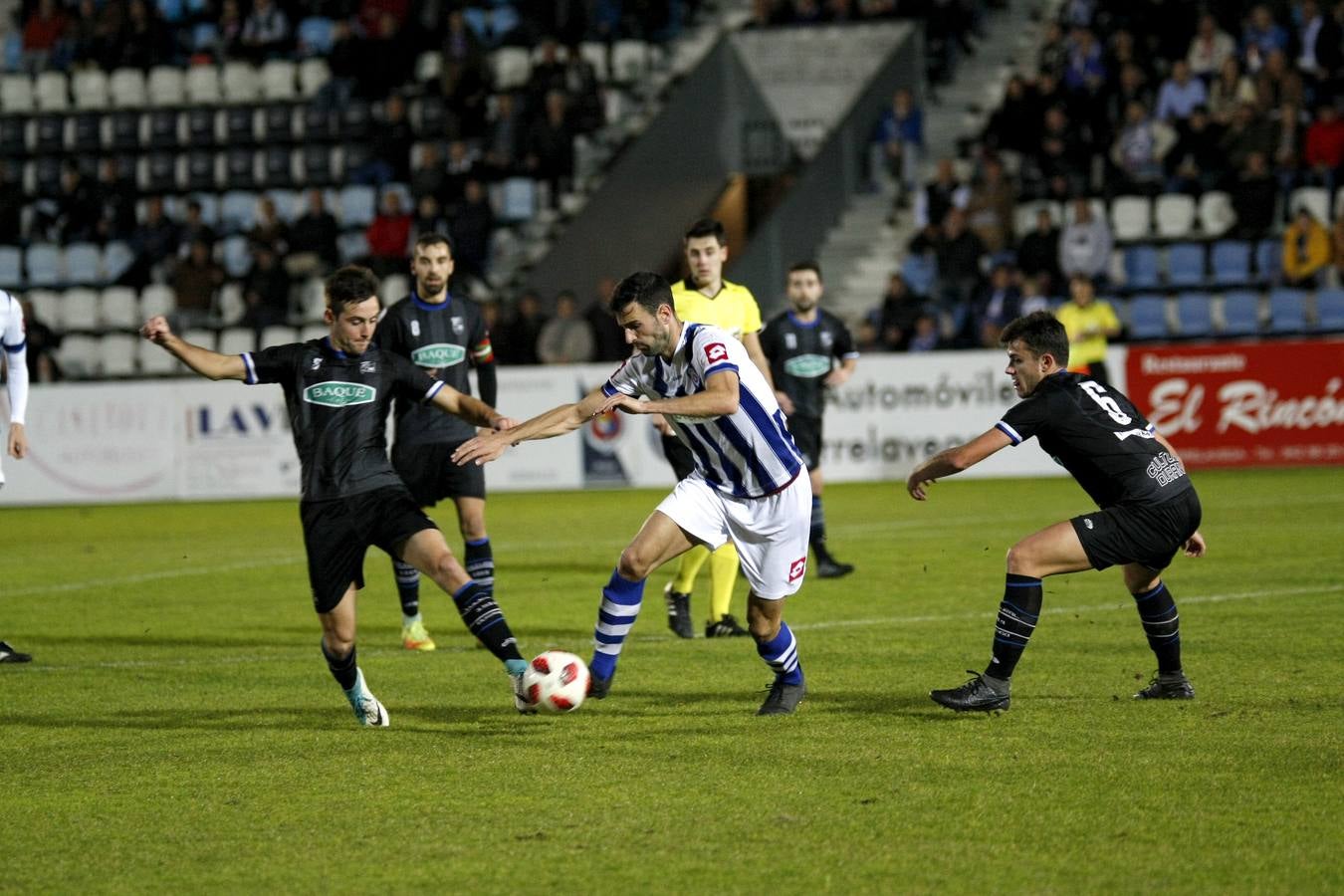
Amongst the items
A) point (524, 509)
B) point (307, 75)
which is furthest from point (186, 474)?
point (307, 75)

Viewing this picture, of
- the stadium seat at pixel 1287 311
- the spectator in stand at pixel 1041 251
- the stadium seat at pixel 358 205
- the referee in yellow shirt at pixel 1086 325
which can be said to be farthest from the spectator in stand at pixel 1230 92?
the stadium seat at pixel 358 205

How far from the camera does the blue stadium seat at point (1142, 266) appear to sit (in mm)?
23891

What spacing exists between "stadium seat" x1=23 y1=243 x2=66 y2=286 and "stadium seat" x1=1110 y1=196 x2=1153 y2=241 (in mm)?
15935

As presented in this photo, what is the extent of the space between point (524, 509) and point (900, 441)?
175 inches

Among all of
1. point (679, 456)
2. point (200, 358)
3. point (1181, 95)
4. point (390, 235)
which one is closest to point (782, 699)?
point (200, 358)

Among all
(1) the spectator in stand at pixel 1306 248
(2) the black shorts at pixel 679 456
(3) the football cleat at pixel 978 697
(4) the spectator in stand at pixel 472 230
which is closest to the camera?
(3) the football cleat at pixel 978 697

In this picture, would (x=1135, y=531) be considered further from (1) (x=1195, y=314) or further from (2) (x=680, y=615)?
(1) (x=1195, y=314)

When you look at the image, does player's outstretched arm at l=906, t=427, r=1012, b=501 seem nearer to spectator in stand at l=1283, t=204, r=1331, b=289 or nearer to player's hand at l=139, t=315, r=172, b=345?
player's hand at l=139, t=315, r=172, b=345

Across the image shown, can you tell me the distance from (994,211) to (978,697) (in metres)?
17.4

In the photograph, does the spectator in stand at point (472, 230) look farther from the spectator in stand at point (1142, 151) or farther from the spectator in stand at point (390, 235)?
the spectator in stand at point (1142, 151)

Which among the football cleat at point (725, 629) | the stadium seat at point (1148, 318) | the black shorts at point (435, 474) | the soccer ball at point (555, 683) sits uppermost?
the black shorts at point (435, 474)

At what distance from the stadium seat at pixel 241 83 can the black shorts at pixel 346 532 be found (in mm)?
24057

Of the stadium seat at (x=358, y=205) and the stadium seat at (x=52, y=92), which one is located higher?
the stadium seat at (x=52, y=92)

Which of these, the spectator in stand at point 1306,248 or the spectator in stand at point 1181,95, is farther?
the spectator in stand at point 1181,95
